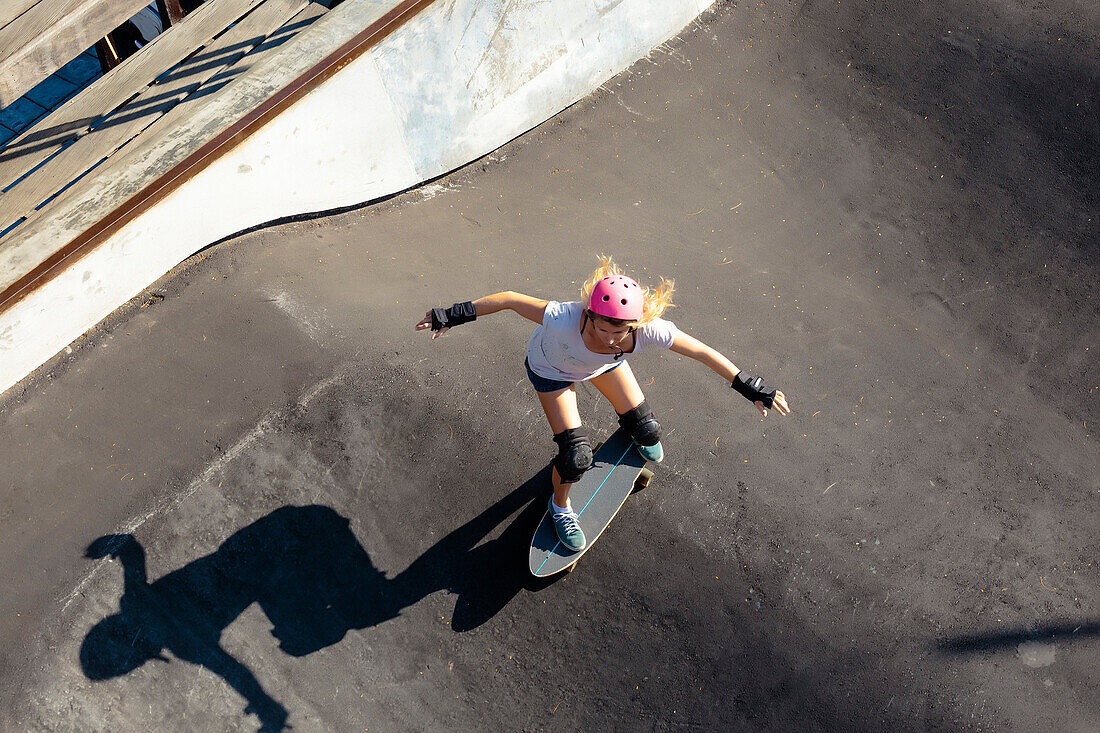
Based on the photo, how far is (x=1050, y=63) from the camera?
30.2 feet

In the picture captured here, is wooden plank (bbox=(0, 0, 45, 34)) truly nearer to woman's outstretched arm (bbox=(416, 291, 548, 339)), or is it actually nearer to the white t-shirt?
woman's outstretched arm (bbox=(416, 291, 548, 339))

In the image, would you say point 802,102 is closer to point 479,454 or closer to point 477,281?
point 477,281

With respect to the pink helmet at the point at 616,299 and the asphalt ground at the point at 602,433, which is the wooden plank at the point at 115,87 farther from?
the pink helmet at the point at 616,299

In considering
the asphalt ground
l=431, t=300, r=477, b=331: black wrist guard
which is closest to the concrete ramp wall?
the asphalt ground

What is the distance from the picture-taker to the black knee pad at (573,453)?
519 centimetres

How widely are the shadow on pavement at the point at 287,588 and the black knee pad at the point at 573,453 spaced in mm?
1142

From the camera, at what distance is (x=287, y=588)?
19.1 ft

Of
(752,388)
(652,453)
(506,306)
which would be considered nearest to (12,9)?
(506,306)

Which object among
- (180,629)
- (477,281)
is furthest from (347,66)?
(180,629)

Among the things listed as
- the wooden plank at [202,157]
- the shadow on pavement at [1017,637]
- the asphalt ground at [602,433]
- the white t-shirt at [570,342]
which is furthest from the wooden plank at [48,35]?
the shadow on pavement at [1017,637]

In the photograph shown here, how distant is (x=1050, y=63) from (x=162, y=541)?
10.7m

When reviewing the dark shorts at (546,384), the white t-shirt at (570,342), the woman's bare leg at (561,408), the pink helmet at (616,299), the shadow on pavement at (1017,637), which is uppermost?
the pink helmet at (616,299)

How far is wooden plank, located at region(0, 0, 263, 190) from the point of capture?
7.23m

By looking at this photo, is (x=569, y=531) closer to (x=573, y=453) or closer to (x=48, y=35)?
(x=573, y=453)
